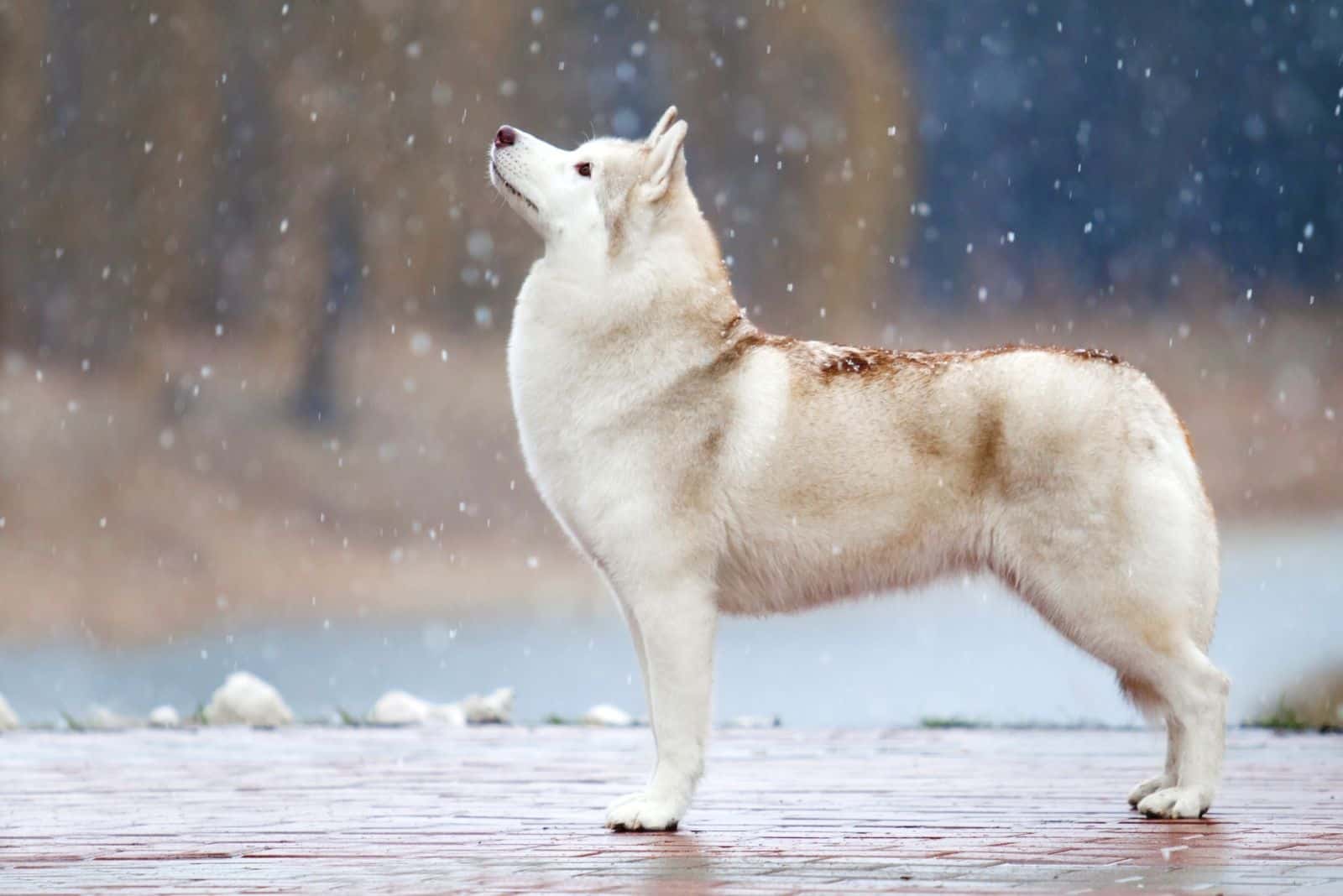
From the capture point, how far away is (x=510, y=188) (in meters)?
4.34

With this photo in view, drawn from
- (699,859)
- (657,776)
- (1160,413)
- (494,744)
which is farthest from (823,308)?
(699,859)

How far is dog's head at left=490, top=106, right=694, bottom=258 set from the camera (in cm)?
431

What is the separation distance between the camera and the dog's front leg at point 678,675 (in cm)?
408

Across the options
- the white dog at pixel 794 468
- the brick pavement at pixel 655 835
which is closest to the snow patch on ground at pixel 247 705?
the brick pavement at pixel 655 835

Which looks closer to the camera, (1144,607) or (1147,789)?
(1144,607)

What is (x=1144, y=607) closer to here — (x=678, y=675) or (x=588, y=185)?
(x=678, y=675)

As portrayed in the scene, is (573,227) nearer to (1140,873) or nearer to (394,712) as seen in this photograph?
(1140,873)

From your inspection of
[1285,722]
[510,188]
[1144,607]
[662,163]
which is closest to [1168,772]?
[1144,607]

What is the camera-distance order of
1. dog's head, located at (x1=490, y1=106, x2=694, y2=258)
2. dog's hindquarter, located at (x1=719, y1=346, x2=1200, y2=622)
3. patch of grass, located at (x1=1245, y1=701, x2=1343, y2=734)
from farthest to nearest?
patch of grass, located at (x1=1245, y1=701, x2=1343, y2=734)
dog's head, located at (x1=490, y1=106, x2=694, y2=258)
dog's hindquarter, located at (x1=719, y1=346, x2=1200, y2=622)

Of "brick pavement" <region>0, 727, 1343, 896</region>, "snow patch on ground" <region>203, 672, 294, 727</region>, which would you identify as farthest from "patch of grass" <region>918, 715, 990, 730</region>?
"snow patch on ground" <region>203, 672, 294, 727</region>

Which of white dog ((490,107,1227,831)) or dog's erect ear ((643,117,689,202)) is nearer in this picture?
white dog ((490,107,1227,831))

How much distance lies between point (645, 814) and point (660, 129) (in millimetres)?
1766

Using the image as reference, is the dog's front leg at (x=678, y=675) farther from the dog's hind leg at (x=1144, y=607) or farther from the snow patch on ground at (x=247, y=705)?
the snow patch on ground at (x=247, y=705)

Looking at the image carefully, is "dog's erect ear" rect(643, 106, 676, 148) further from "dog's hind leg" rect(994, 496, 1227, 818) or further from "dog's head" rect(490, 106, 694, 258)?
"dog's hind leg" rect(994, 496, 1227, 818)
